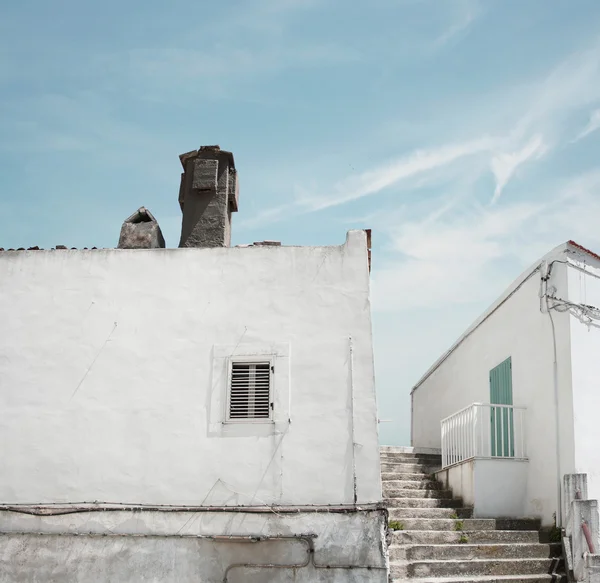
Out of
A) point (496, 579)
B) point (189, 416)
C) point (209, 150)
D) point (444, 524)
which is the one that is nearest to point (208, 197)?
point (209, 150)

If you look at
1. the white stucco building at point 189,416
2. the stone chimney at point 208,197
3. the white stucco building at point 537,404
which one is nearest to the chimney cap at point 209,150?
the stone chimney at point 208,197

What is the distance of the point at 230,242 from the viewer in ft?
38.1

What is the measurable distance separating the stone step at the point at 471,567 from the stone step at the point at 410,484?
85.4 inches

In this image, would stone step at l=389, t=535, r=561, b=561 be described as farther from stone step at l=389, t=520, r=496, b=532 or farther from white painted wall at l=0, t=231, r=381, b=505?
white painted wall at l=0, t=231, r=381, b=505

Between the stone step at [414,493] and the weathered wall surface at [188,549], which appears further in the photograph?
the stone step at [414,493]

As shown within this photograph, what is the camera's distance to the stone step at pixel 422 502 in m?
11.9

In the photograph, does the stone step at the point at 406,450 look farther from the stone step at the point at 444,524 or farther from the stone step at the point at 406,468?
the stone step at the point at 444,524

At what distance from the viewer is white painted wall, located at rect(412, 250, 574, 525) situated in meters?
11.2

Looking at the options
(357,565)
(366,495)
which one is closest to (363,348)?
(366,495)

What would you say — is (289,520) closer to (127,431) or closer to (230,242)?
(127,431)

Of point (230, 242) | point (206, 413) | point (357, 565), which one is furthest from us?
point (230, 242)

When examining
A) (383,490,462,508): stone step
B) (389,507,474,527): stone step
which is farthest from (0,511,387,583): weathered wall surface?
(383,490,462,508): stone step

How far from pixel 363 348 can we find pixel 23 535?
485cm

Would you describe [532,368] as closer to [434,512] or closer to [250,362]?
[434,512]
